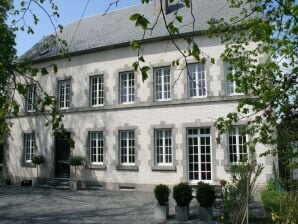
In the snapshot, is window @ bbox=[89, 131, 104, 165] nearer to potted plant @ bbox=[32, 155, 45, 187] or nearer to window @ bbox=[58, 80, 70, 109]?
window @ bbox=[58, 80, 70, 109]

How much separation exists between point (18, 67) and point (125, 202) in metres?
10.2

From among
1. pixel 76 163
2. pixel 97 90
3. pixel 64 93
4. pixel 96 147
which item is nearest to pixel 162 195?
pixel 76 163

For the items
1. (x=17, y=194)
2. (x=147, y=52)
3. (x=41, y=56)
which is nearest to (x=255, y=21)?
(x=147, y=52)

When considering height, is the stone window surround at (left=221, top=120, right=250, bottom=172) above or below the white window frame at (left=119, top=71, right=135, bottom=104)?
below

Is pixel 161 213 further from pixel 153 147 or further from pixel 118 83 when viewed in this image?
pixel 118 83

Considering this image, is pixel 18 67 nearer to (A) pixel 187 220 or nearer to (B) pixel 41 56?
(A) pixel 187 220

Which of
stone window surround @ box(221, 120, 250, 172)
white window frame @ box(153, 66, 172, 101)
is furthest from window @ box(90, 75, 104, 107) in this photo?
stone window surround @ box(221, 120, 250, 172)

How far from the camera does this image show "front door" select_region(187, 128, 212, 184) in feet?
49.3

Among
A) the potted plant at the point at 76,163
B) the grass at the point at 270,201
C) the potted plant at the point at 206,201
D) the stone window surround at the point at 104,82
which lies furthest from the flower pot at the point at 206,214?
the stone window surround at the point at 104,82

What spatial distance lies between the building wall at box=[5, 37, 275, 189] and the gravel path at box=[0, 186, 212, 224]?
148 centimetres

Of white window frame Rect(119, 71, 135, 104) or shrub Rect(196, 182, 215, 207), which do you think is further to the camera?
white window frame Rect(119, 71, 135, 104)

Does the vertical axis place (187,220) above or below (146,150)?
below

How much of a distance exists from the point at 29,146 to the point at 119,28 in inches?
350

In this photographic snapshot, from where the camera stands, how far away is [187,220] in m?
9.54
